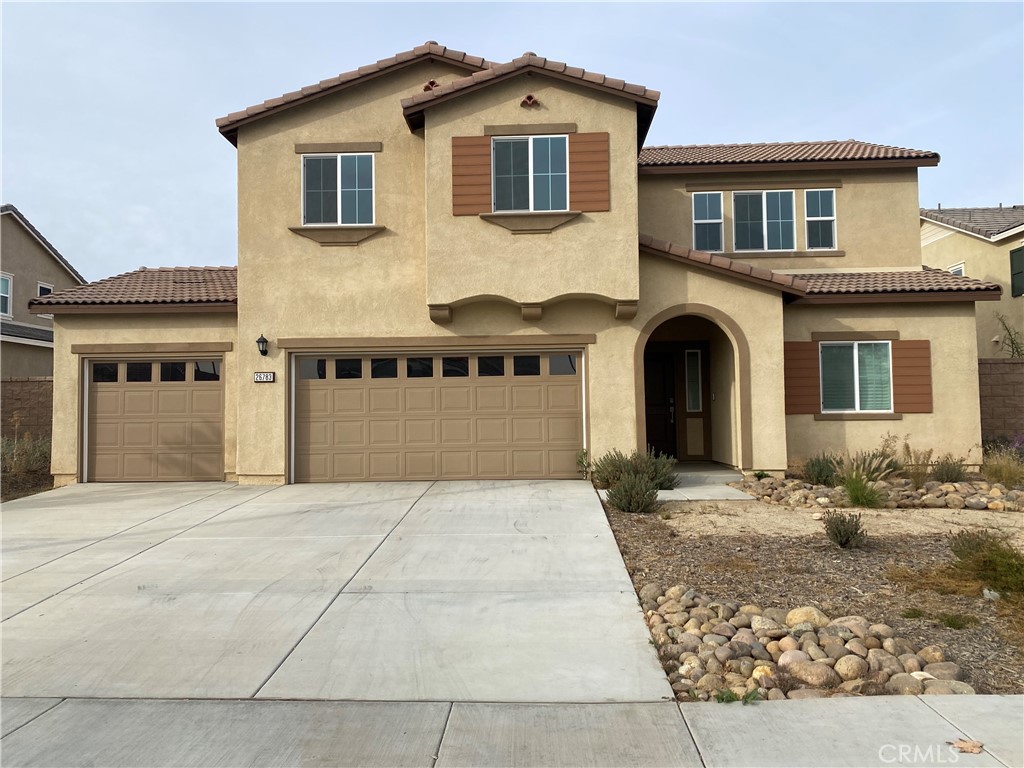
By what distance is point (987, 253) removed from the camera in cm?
2150

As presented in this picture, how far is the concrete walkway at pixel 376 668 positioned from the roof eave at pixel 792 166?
9.67 metres

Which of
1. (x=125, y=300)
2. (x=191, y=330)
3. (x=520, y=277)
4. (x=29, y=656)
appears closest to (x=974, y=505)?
(x=520, y=277)

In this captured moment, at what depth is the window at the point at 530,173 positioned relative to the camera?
12797mm

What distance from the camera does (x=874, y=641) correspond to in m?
5.34

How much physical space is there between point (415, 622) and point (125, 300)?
1098 centimetres

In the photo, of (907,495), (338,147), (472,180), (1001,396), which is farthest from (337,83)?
(1001,396)

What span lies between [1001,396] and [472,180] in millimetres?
12113

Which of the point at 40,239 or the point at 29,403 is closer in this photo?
the point at 29,403

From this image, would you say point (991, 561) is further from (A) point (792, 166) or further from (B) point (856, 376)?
(A) point (792, 166)

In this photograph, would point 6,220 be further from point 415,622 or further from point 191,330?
point 415,622

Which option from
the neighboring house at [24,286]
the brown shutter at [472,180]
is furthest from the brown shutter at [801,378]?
the neighboring house at [24,286]

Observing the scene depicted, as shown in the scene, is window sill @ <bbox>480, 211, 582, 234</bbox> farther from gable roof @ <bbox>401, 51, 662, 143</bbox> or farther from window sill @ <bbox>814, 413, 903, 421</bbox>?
window sill @ <bbox>814, 413, 903, 421</bbox>

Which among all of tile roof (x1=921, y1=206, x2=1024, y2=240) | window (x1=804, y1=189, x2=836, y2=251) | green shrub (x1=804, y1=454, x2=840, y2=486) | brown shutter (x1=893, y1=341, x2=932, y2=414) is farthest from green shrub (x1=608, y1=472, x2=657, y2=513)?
tile roof (x1=921, y1=206, x2=1024, y2=240)

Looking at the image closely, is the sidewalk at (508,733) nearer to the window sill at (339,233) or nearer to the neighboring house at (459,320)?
the neighboring house at (459,320)
